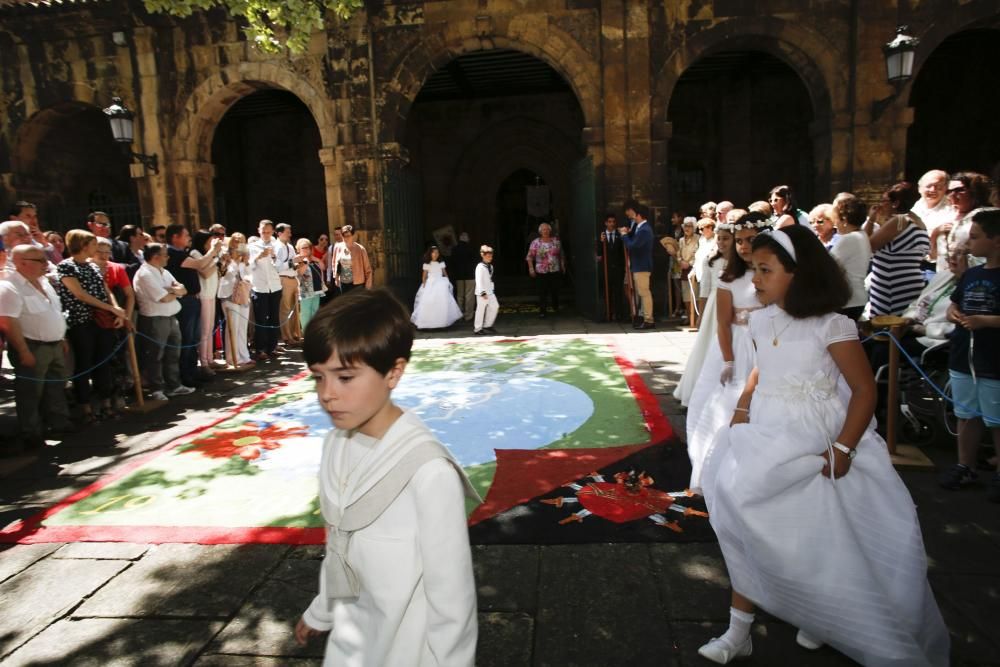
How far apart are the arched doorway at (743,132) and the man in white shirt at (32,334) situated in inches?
540

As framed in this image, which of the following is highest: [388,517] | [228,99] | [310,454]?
[228,99]

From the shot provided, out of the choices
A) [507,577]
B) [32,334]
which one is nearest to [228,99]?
[32,334]

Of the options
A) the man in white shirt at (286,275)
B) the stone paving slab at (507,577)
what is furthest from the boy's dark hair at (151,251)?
the stone paving slab at (507,577)

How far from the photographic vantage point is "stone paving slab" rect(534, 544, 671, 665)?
2484 millimetres

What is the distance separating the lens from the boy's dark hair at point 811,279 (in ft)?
7.90

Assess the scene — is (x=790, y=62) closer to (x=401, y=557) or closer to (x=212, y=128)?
(x=212, y=128)

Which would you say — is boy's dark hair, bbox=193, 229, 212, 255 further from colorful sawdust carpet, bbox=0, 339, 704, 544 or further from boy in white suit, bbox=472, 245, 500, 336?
boy in white suit, bbox=472, 245, 500, 336

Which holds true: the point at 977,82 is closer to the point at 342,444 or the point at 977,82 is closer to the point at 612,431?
the point at 612,431

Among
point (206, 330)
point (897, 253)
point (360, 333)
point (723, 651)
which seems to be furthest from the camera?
point (206, 330)

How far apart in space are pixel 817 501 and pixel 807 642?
624 mm

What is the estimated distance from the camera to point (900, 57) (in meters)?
9.67

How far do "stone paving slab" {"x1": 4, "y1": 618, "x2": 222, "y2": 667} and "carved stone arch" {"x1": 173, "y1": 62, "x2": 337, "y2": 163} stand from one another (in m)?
10.1

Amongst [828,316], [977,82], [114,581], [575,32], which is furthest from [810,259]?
[977,82]

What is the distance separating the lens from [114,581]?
3207mm
